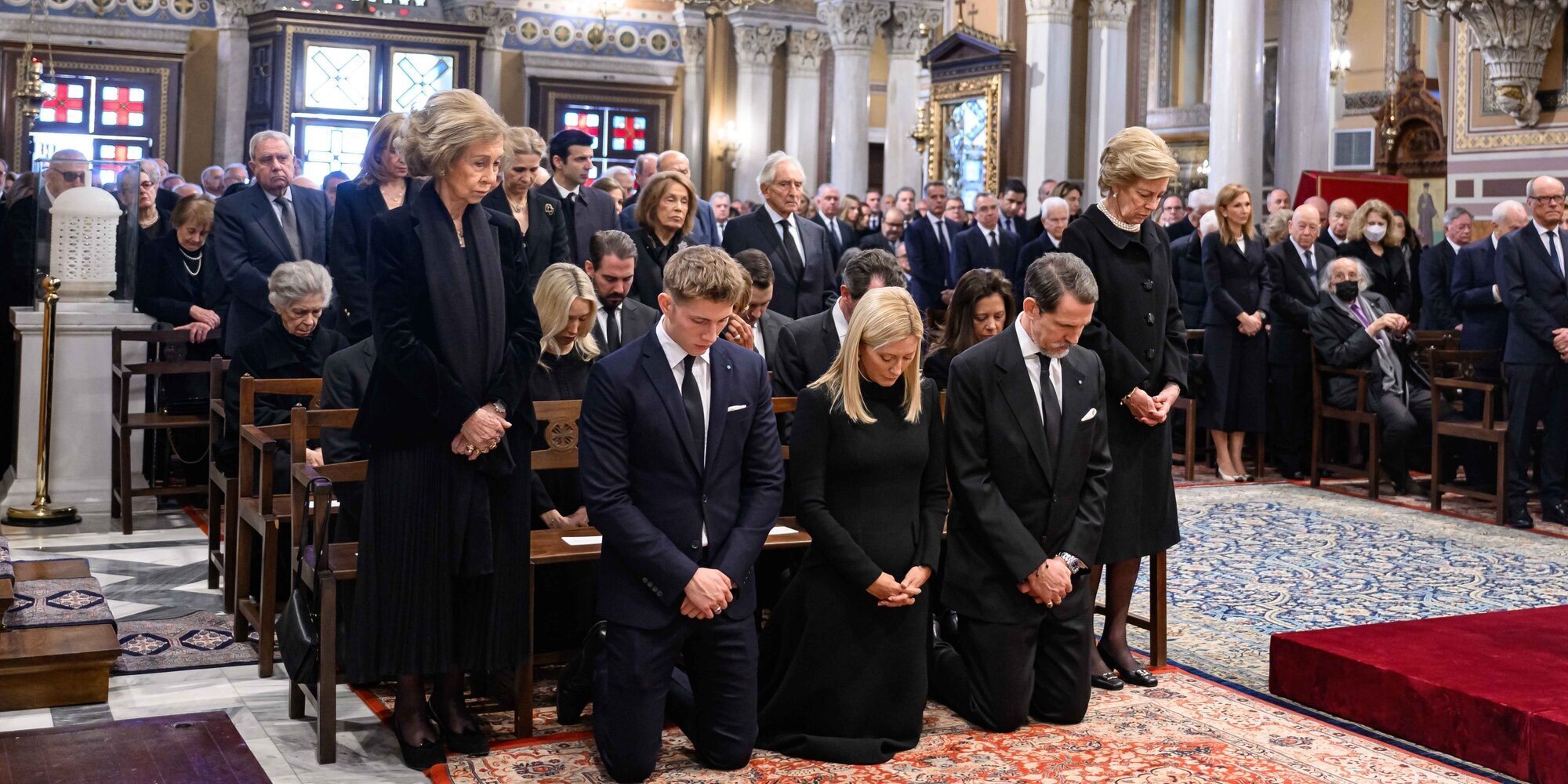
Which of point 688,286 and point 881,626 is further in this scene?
point 881,626

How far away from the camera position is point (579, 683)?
4.43 m

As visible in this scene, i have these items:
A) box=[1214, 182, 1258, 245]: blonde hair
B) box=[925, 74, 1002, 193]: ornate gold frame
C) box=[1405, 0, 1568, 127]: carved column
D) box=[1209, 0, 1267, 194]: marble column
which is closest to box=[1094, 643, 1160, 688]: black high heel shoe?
box=[1214, 182, 1258, 245]: blonde hair

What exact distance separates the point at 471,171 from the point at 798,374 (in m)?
1.77

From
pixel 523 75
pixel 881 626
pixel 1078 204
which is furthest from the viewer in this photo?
pixel 523 75

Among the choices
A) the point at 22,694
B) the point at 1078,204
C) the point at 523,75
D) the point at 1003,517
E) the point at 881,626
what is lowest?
the point at 22,694

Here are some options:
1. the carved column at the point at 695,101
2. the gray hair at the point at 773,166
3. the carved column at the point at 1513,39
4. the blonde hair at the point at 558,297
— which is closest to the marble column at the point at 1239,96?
the carved column at the point at 1513,39

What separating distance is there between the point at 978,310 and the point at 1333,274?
4628 millimetres

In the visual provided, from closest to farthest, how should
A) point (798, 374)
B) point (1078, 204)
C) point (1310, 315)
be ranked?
point (798, 374)
point (1310, 315)
point (1078, 204)

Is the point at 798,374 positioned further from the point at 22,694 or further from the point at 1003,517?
the point at 22,694

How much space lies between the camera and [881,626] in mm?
4285

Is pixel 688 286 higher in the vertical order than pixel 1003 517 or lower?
A: higher

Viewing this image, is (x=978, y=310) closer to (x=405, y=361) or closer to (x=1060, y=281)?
(x=1060, y=281)

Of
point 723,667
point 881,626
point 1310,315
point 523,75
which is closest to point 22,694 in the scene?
point 723,667

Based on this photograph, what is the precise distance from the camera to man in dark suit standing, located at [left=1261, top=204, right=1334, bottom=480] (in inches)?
370
